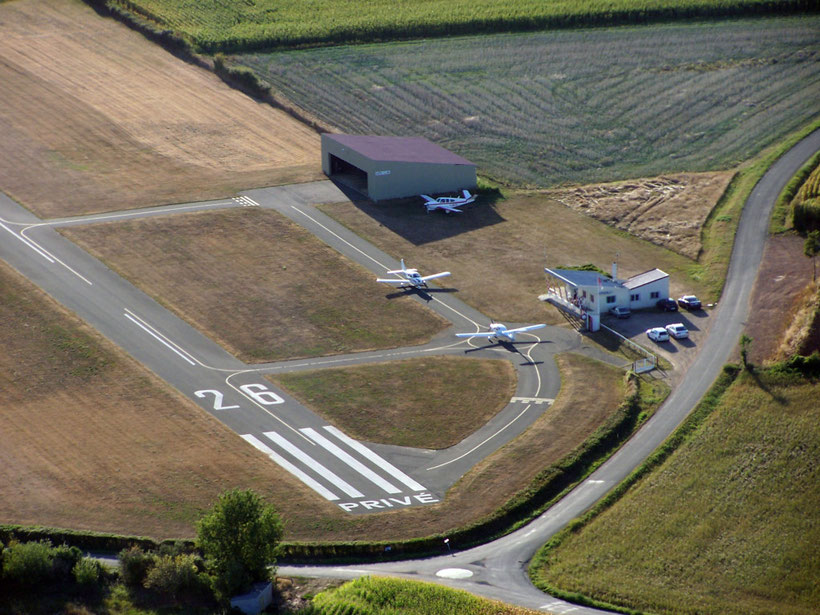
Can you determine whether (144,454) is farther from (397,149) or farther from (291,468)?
(397,149)

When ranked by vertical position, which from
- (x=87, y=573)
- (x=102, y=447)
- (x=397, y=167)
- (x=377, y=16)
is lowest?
(x=102, y=447)

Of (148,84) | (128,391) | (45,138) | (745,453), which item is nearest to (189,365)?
(128,391)

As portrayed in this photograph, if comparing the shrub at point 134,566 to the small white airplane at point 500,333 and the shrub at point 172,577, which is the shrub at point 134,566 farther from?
the small white airplane at point 500,333

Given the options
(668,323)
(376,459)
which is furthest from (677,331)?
(376,459)

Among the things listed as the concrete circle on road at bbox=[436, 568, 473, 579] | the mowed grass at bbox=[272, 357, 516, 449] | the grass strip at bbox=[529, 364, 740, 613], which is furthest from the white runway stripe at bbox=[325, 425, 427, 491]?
the grass strip at bbox=[529, 364, 740, 613]

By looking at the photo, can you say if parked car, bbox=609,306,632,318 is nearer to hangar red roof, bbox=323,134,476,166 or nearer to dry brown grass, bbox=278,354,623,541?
dry brown grass, bbox=278,354,623,541
